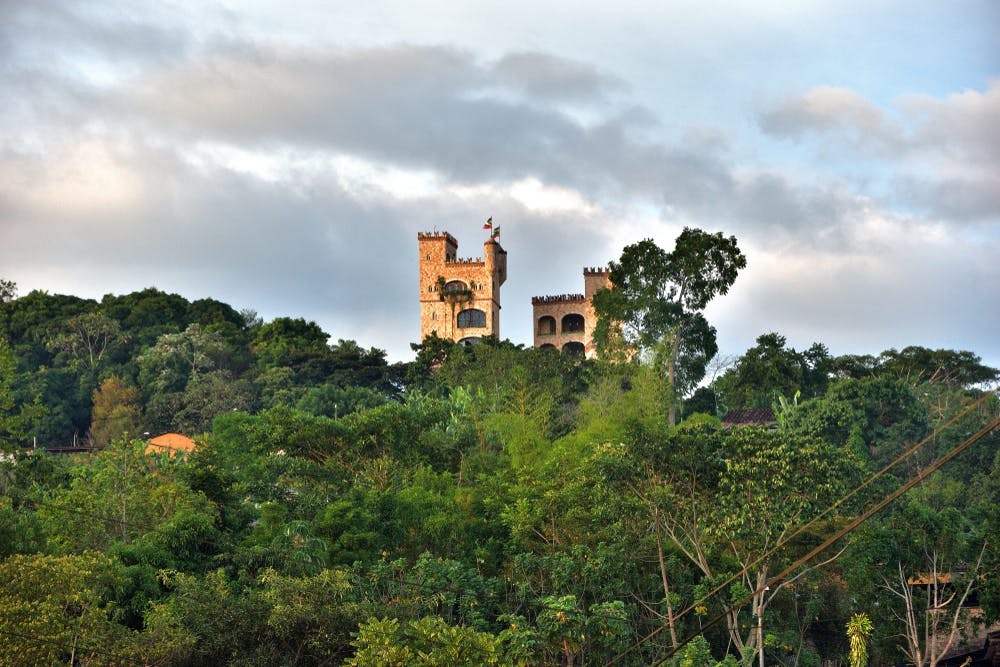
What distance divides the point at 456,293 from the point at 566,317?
9220 mm

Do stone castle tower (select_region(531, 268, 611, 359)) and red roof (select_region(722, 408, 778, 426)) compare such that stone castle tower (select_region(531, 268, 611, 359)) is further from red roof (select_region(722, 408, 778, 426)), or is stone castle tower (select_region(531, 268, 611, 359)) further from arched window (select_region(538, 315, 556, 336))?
red roof (select_region(722, 408, 778, 426))

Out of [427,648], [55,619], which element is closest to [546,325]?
[55,619]

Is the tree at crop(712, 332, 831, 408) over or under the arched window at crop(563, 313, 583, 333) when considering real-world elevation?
under

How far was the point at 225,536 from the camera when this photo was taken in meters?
25.6

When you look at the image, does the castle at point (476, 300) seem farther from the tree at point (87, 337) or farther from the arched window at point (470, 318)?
the tree at point (87, 337)

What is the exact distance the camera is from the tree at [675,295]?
49.9 m

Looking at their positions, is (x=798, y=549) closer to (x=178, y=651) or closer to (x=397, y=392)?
(x=178, y=651)

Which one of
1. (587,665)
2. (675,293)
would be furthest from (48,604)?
(675,293)

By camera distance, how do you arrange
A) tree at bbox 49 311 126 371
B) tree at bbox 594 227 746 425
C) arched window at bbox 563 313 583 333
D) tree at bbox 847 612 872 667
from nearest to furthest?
1. tree at bbox 847 612 872 667
2. tree at bbox 594 227 746 425
3. tree at bbox 49 311 126 371
4. arched window at bbox 563 313 583 333

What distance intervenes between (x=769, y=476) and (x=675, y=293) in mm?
26426

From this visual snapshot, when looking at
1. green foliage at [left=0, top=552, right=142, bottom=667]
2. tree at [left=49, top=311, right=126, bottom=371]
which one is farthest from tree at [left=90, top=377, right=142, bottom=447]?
green foliage at [left=0, top=552, right=142, bottom=667]

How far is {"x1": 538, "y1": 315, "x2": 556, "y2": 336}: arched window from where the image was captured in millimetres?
83938

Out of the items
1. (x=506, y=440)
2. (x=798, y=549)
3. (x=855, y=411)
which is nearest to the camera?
(x=798, y=549)

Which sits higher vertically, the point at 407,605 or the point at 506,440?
the point at 506,440
